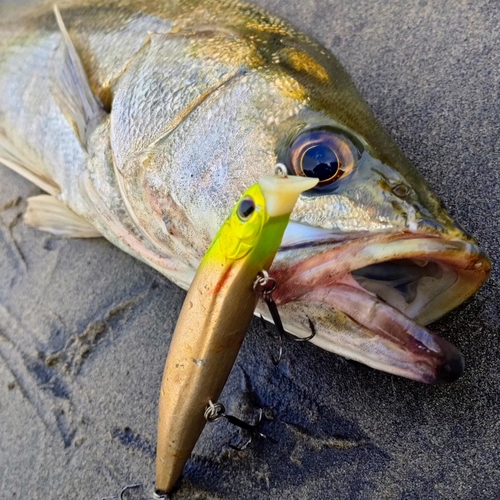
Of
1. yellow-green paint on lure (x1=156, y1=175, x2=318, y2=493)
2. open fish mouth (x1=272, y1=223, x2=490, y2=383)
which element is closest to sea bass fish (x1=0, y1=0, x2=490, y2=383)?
open fish mouth (x1=272, y1=223, x2=490, y2=383)

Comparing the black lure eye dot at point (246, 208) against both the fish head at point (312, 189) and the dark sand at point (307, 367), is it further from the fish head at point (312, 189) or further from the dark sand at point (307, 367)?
the dark sand at point (307, 367)

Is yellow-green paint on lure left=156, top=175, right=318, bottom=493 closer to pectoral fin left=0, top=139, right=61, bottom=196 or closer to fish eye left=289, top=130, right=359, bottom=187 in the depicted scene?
fish eye left=289, top=130, right=359, bottom=187

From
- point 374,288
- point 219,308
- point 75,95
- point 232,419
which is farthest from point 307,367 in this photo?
point 75,95

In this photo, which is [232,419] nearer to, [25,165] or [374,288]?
[374,288]

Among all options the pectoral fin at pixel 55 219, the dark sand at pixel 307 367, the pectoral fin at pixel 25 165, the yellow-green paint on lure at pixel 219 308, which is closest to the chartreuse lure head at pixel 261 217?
the yellow-green paint on lure at pixel 219 308

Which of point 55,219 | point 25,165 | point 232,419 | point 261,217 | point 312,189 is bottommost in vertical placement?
point 232,419
